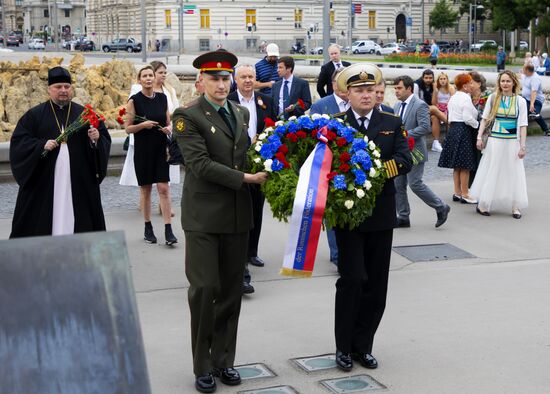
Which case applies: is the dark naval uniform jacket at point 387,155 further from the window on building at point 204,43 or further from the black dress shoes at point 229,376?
the window on building at point 204,43

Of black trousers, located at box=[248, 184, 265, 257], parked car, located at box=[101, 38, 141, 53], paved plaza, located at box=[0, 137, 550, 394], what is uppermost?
parked car, located at box=[101, 38, 141, 53]

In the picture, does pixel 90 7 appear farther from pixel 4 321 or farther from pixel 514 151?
pixel 4 321

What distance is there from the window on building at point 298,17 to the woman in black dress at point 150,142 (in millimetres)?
79460

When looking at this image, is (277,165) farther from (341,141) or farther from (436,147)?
(436,147)

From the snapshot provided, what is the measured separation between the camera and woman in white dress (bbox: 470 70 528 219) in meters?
11.9

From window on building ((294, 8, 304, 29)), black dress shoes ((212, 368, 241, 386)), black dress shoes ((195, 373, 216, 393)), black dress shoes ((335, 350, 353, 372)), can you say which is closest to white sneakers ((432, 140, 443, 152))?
black dress shoes ((335, 350, 353, 372))

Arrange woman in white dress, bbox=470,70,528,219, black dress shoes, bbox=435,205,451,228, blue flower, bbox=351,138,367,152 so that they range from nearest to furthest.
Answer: blue flower, bbox=351,138,367,152 → black dress shoes, bbox=435,205,451,228 → woman in white dress, bbox=470,70,528,219

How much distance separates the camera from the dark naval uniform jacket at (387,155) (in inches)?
245

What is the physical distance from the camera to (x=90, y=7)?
112 metres

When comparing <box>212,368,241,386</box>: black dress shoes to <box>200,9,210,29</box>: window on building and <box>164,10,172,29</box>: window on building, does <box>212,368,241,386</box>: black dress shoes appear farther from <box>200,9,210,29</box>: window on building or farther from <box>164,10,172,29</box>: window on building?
<box>200,9,210,29</box>: window on building

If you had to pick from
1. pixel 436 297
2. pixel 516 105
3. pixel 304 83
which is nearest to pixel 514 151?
Answer: pixel 516 105

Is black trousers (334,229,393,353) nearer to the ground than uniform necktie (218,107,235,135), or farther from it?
nearer to the ground

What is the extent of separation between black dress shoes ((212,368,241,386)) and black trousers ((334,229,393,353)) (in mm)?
694

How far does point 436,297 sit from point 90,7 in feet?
355
